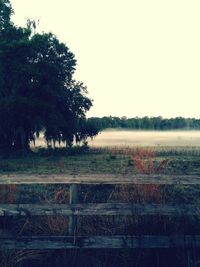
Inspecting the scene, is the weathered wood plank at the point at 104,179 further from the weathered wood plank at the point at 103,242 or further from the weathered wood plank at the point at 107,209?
the weathered wood plank at the point at 103,242

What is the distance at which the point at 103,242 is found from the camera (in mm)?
5527

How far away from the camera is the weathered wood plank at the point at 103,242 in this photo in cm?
549

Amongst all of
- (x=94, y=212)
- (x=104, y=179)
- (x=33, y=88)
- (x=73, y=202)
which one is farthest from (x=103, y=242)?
(x=33, y=88)

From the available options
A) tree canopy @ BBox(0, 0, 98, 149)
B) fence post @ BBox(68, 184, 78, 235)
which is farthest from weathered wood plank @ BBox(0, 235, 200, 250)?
tree canopy @ BBox(0, 0, 98, 149)

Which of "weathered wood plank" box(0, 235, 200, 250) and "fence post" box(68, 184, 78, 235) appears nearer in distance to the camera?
"weathered wood plank" box(0, 235, 200, 250)

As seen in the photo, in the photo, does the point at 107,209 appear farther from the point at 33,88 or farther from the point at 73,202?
the point at 33,88

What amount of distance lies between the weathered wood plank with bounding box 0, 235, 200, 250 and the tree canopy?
98.5 feet

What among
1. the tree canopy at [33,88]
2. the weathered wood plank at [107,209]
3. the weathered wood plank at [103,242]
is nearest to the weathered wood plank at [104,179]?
the weathered wood plank at [107,209]

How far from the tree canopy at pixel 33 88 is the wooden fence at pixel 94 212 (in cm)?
2964

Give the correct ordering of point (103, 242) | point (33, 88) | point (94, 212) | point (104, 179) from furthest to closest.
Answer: point (33, 88), point (104, 179), point (94, 212), point (103, 242)

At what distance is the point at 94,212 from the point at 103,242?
44 cm

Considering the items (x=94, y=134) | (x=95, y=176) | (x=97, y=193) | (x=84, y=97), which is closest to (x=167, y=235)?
(x=95, y=176)

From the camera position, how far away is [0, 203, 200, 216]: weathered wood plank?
570 cm

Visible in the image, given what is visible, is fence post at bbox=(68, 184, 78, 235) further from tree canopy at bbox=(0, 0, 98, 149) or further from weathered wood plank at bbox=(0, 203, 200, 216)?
tree canopy at bbox=(0, 0, 98, 149)
